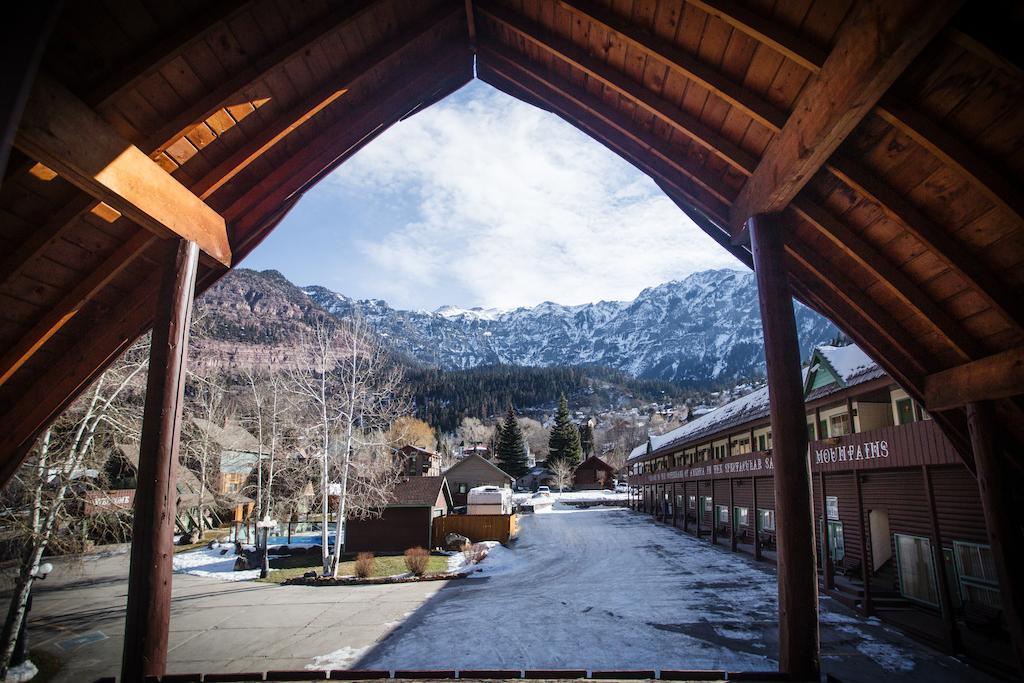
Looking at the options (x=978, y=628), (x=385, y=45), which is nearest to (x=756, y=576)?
(x=978, y=628)

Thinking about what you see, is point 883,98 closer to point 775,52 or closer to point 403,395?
point 775,52

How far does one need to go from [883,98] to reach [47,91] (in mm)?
6511

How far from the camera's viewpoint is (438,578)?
20703mm

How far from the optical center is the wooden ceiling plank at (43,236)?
4.74 m

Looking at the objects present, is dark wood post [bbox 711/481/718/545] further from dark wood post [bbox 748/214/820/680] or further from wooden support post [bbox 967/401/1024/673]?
dark wood post [bbox 748/214/820/680]

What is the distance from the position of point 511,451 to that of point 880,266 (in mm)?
76291

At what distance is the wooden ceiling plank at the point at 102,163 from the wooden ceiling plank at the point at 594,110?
4.31 meters

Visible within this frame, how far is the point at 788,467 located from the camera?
17.3 ft

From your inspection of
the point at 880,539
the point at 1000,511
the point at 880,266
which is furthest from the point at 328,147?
the point at 880,539

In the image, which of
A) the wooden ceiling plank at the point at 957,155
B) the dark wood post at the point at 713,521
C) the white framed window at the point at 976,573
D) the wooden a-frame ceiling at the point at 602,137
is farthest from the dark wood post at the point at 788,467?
the dark wood post at the point at 713,521

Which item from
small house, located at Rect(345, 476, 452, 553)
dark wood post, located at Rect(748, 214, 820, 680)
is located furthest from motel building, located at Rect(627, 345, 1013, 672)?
small house, located at Rect(345, 476, 452, 553)

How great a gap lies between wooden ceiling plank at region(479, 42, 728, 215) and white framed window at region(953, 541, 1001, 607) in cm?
1105

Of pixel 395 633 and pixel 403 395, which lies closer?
pixel 395 633

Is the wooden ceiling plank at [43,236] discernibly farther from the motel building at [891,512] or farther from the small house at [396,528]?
the small house at [396,528]
